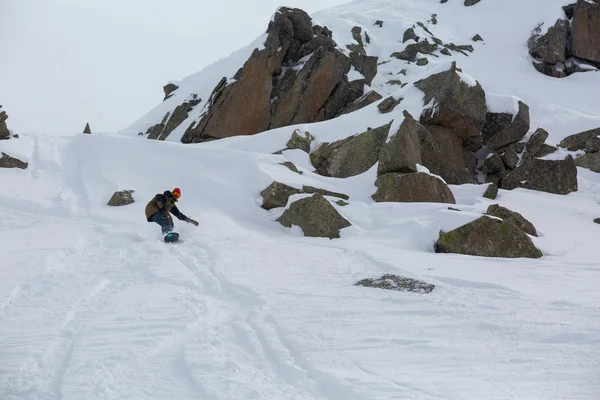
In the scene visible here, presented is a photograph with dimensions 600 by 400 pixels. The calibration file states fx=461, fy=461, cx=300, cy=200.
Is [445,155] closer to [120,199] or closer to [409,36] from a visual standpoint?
[120,199]

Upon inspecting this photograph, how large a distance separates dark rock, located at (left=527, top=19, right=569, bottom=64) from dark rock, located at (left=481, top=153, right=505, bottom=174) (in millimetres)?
25595

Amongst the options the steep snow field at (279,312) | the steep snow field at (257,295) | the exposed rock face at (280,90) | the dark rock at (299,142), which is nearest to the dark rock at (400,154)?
the steep snow field at (257,295)

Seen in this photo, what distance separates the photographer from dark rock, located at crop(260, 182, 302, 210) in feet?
49.7

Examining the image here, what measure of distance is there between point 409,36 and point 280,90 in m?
23.8

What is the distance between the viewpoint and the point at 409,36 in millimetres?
47125

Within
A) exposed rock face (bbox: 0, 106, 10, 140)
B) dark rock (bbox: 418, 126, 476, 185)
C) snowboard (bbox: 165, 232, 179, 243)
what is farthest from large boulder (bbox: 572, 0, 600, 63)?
exposed rock face (bbox: 0, 106, 10, 140)

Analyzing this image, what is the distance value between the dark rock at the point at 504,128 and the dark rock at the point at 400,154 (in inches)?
288

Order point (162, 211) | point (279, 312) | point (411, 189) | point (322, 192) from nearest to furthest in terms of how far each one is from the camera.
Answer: point (279, 312) → point (162, 211) → point (411, 189) → point (322, 192)

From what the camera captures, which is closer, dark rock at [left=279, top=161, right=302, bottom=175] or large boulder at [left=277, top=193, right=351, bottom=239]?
large boulder at [left=277, top=193, right=351, bottom=239]

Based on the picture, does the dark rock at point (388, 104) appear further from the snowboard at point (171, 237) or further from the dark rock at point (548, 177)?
the snowboard at point (171, 237)

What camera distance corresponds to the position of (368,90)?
30641 millimetres

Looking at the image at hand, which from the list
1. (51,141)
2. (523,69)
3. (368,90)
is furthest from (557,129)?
(51,141)

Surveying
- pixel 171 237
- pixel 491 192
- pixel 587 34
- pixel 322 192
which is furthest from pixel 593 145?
pixel 587 34

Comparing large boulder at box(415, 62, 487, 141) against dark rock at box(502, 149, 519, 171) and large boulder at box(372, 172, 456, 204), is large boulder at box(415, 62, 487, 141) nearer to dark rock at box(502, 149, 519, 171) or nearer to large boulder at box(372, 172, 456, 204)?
dark rock at box(502, 149, 519, 171)
